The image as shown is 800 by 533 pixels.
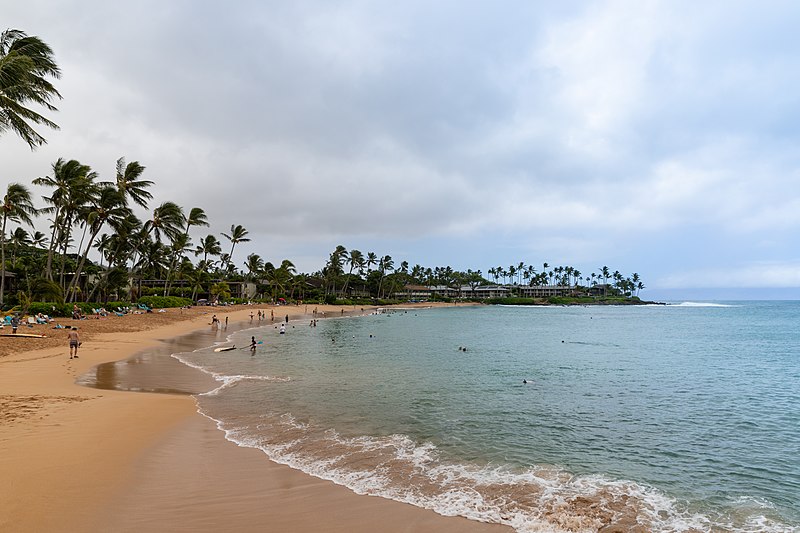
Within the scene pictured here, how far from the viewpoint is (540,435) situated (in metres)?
11.6

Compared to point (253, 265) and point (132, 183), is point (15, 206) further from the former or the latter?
point (253, 265)

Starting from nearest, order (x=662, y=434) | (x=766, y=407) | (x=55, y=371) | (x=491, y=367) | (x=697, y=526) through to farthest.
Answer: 1. (x=697, y=526)
2. (x=662, y=434)
3. (x=766, y=407)
4. (x=55, y=371)
5. (x=491, y=367)

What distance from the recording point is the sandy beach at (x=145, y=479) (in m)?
6.14

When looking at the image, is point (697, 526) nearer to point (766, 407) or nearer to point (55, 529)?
point (55, 529)

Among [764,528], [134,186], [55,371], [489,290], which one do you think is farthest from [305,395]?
[489,290]

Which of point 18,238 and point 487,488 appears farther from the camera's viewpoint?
point 18,238

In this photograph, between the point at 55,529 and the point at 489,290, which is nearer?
the point at 55,529

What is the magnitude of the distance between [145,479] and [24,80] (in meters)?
16.6

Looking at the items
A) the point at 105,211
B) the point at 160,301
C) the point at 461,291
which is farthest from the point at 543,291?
→ the point at 105,211

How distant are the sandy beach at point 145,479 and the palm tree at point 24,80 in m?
11.0

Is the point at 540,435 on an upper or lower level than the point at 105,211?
lower

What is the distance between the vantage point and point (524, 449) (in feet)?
34.0

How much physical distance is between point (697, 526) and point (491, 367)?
56.7 feet

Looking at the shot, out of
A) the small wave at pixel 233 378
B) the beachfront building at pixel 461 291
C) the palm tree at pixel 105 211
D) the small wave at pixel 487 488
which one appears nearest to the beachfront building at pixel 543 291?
the beachfront building at pixel 461 291
